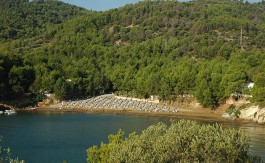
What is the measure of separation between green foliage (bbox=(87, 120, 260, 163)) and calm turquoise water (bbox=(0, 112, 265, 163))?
18847 mm

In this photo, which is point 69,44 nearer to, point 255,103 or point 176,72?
point 176,72

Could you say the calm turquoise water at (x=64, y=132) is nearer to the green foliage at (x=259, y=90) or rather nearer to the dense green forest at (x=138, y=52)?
the green foliage at (x=259, y=90)

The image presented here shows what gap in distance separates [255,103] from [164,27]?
5958cm

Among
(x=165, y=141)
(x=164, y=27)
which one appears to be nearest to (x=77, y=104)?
(x=164, y=27)

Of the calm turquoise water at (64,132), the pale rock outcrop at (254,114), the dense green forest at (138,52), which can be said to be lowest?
the calm turquoise water at (64,132)

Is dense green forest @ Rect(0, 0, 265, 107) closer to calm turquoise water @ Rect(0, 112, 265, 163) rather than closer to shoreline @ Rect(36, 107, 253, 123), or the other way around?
shoreline @ Rect(36, 107, 253, 123)

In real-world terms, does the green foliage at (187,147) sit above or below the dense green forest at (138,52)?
below

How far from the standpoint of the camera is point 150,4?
142 meters

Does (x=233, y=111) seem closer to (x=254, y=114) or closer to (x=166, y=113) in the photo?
(x=254, y=114)

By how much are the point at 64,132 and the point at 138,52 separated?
51515mm

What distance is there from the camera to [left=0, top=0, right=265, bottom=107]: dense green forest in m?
74.6

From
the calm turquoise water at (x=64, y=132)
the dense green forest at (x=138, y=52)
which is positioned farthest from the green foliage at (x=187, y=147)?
the dense green forest at (x=138, y=52)

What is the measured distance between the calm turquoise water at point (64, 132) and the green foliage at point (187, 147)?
18847 millimetres

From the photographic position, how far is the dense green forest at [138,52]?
74.6 metres
